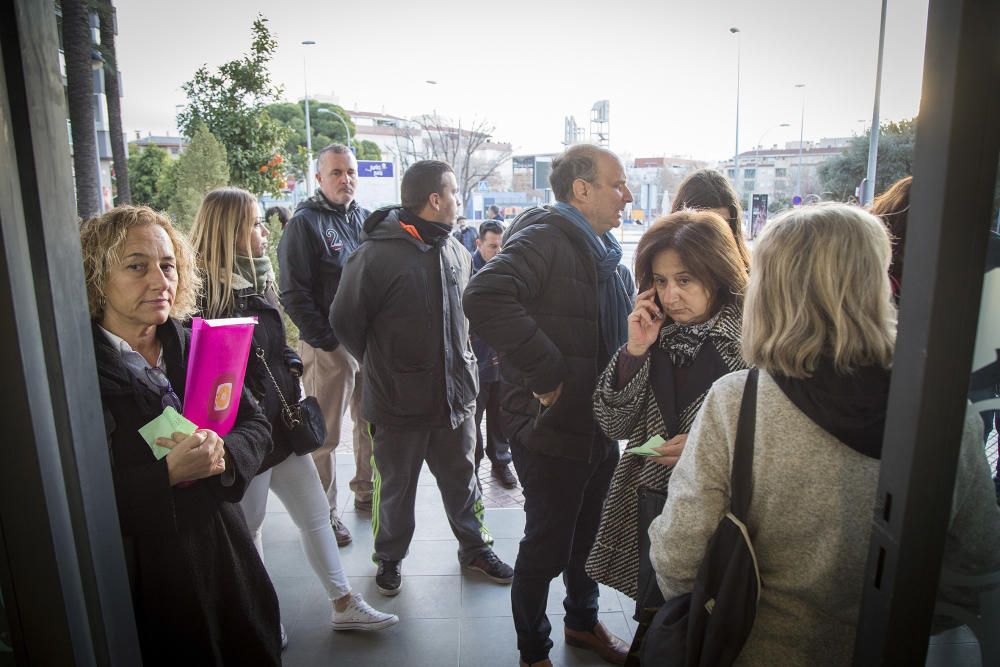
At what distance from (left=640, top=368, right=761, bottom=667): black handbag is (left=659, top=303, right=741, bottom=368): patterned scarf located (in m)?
0.58

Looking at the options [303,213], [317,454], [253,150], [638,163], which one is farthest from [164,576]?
[638,163]

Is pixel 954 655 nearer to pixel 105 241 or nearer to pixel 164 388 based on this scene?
pixel 164 388

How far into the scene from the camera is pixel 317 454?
398cm

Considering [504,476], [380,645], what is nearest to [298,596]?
[380,645]

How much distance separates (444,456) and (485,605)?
770 millimetres

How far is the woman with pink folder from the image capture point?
1.71 m

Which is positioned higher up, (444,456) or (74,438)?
(74,438)

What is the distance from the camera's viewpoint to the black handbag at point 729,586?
4.46ft

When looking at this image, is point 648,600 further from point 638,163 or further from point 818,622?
point 638,163

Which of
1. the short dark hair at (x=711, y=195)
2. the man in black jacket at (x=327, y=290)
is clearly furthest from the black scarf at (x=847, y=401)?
the man in black jacket at (x=327, y=290)

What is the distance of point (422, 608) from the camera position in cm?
322

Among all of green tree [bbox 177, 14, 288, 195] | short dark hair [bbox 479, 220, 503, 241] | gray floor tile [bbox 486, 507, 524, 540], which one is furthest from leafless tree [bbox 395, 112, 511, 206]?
gray floor tile [bbox 486, 507, 524, 540]

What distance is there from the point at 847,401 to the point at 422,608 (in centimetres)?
251

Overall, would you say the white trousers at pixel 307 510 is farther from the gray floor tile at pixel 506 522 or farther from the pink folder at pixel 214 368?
the gray floor tile at pixel 506 522
